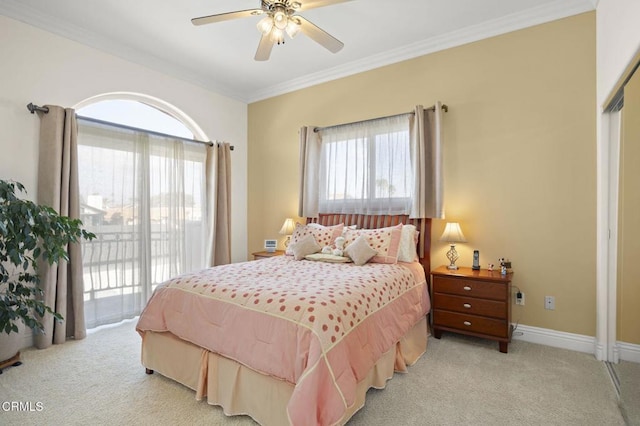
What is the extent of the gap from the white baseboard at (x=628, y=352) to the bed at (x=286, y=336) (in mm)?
1295

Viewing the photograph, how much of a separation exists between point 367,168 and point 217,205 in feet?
7.06

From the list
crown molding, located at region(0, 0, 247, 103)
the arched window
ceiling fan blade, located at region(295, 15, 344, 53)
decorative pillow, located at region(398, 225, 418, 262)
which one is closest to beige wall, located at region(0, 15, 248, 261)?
crown molding, located at region(0, 0, 247, 103)

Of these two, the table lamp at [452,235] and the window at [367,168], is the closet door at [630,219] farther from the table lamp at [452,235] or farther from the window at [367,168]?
the window at [367,168]

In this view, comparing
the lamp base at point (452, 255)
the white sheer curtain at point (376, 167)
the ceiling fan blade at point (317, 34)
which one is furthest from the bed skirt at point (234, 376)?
the ceiling fan blade at point (317, 34)

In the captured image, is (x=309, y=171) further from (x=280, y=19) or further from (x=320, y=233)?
(x=280, y=19)

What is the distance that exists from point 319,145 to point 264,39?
190 centimetres

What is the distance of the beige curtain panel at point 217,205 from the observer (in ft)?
14.4

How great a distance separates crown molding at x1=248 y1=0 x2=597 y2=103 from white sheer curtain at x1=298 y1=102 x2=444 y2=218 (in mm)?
699

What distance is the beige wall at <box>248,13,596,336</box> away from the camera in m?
2.75

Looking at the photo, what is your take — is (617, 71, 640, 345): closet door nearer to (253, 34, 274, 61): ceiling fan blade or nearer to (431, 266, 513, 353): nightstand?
(431, 266, 513, 353): nightstand

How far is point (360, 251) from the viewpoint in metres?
2.97

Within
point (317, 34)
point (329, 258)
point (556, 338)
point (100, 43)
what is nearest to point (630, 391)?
point (556, 338)

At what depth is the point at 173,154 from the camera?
397 cm

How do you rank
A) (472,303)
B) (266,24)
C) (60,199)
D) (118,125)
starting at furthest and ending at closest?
(118,125) < (60,199) < (472,303) < (266,24)
